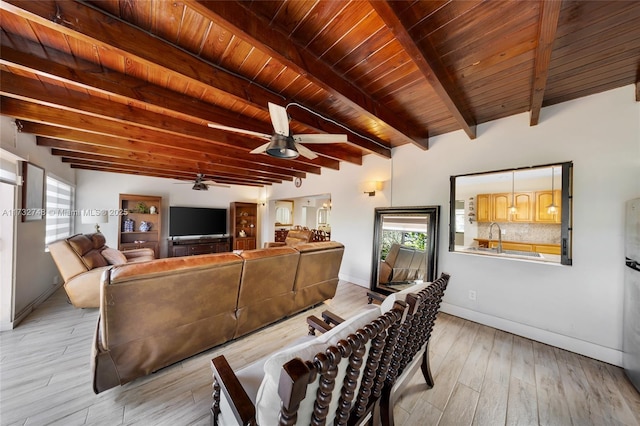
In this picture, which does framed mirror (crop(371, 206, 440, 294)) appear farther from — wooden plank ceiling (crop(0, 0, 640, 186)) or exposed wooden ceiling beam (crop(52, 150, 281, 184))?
exposed wooden ceiling beam (crop(52, 150, 281, 184))

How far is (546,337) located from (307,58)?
145 inches

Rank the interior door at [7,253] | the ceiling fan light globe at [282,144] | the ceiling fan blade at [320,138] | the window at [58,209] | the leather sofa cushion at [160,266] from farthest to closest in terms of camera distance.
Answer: the window at [58,209] < the interior door at [7,253] < the ceiling fan blade at [320,138] < the ceiling fan light globe at [282,144] < the leather sofa cushion at [160,266]

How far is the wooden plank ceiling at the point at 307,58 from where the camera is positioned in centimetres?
128

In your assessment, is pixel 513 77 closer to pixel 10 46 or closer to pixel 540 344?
pixel 540 344

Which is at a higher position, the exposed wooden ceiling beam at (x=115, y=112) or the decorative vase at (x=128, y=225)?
the exposed wooden ceiling beam at (x=115, y=112)

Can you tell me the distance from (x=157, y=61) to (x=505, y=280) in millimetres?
4054

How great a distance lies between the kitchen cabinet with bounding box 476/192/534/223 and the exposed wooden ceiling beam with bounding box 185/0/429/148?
7.43ft

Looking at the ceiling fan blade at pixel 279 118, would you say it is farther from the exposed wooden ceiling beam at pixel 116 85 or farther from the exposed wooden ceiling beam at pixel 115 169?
the exposed wooden ceiling beam at pixel 115 169

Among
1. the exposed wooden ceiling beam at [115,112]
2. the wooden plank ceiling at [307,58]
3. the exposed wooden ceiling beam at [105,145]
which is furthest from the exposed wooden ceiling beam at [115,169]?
the exposed wooden ceiling beam at [115,112]

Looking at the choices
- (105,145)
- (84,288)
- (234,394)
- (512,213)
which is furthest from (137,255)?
(512,213)

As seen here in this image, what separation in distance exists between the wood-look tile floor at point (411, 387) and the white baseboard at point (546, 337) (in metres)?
0.08

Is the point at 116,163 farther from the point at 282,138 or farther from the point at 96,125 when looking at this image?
the point at 282,138

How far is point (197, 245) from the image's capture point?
243 inches

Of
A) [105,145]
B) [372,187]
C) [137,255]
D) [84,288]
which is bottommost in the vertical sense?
[84,288]
